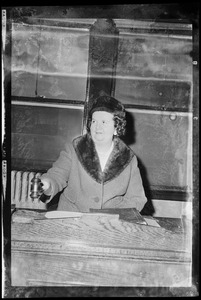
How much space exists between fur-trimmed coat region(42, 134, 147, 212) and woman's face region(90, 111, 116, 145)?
0.10ft

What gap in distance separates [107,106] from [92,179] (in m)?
0.29

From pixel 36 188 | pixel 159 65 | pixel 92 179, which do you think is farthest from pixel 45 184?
pixel 159 65

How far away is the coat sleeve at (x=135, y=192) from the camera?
1.20 meters

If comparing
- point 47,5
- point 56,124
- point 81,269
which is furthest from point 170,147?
point 47,5

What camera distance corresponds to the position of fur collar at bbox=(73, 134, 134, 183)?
1.20 metres

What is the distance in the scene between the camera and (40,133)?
129 centimetres

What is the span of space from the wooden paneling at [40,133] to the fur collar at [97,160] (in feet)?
0.32

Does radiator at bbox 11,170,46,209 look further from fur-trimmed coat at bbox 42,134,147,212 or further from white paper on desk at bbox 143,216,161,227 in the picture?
white paper on desk at bbox 143,216,161,227

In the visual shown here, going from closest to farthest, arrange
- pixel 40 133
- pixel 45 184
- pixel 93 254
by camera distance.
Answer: pixel 93 254, pixel 45 184, pixel 40 133

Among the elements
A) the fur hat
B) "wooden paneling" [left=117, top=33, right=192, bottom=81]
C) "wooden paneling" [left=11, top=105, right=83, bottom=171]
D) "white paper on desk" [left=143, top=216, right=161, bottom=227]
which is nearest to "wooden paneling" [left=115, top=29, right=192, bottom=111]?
"wooden paneling" [left=117, top=33, right=192, bottom=81]

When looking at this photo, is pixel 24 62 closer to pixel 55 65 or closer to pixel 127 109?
pixel 55 65

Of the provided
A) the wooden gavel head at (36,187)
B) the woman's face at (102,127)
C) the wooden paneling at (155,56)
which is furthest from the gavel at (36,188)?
the wooden paneling at (155,56)

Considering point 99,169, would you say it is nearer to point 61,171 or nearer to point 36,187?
point 61,171

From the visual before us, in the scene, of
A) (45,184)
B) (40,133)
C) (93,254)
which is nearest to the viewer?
(93,254)
